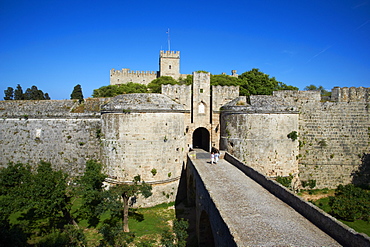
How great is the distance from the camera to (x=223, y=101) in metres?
24.4

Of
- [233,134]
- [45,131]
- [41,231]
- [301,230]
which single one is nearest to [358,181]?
[233,134]

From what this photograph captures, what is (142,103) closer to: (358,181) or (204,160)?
(204,160)

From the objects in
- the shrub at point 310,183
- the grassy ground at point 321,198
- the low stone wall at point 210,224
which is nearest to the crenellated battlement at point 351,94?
the shrub at point 310,183

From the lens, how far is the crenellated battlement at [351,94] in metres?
23.3

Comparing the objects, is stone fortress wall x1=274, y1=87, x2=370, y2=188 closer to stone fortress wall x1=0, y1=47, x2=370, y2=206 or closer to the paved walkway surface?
stone fortress wall x1=0, y1=47, x2=370, y2=206

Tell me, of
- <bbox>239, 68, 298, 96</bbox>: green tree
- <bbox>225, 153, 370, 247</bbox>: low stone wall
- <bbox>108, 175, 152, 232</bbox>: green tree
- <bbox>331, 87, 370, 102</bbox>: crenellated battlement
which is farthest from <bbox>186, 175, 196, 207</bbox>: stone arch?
<bbox>239, 68, 298, 96</bbox>: green tree

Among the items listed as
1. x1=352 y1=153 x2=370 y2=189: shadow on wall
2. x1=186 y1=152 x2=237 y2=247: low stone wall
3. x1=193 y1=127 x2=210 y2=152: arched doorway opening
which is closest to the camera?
x1=186 y1=152 x2=237 y2=247: low stone wall

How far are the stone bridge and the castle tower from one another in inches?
1927

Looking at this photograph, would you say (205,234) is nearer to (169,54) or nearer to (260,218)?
(260,218)

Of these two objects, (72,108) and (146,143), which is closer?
(146,143)

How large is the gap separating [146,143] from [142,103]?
10.8 ft

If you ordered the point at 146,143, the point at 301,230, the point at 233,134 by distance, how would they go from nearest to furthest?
1. the point at 301,230
2. the point at 146,143
3. the point at 233,134

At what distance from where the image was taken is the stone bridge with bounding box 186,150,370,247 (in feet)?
29.1

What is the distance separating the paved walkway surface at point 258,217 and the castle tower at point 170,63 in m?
49.4
